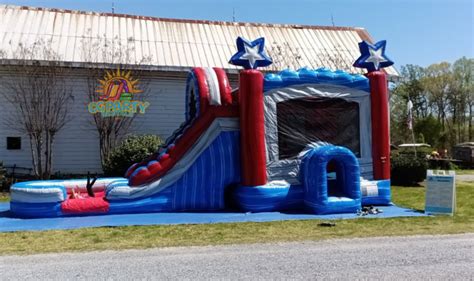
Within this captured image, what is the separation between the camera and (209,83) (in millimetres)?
10016

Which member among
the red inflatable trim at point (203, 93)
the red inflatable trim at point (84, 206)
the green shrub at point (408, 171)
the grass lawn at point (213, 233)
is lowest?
the grass lawn at point (213, 233)

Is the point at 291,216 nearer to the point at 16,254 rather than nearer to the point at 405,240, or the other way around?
the point at 405,240

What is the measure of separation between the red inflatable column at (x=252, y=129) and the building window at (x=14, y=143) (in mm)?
9091

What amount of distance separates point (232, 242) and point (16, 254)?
3.04 m

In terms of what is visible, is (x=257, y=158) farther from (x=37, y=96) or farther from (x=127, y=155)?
(x=37, y=96)

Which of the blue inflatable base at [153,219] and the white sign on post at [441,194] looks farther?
the white sign on post at [441,194]

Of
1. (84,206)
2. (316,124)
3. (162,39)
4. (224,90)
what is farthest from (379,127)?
(162,39)

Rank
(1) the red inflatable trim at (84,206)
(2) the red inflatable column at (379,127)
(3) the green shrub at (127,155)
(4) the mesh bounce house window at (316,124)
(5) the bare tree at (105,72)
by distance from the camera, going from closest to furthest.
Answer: (1) the red inflatable trim at (84,206) → (4) the mesh bounce house window at (316,124) → (2) the red inflatable column at (379,127) → (3) the green shrub at (127,155) → (5) the bare tree at (105,72)

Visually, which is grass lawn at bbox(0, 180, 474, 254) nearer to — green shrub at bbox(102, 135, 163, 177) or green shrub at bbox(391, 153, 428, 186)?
green shrub at bbox(102, 135, 163, 177)

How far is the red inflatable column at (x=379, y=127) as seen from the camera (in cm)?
1058

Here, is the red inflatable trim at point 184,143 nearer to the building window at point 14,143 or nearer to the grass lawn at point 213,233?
the grass lawn at point 213,233

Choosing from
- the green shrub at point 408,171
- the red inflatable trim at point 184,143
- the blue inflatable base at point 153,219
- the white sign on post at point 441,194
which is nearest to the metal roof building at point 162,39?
the green shrub at point 408,171

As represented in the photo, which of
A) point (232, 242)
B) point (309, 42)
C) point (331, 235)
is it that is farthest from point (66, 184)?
point (309, 42)

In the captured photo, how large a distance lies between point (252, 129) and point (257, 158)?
2.09ft
